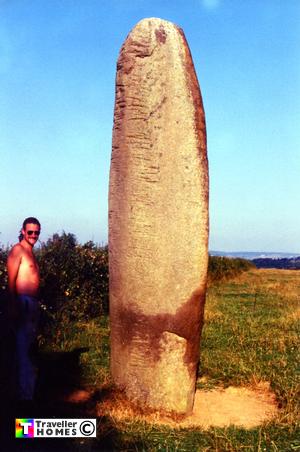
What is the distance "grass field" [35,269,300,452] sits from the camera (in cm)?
418

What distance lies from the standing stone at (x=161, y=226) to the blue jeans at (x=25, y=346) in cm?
87

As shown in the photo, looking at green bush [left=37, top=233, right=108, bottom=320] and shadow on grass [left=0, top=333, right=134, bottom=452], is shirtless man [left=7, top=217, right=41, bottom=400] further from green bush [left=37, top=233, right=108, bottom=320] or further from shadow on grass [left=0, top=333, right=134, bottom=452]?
green bush [left=37, top=233, right=108, bottom=320]

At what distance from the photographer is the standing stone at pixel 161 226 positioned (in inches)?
189

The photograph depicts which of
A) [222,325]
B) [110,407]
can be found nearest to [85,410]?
[110,407]

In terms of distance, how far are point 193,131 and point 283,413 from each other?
2843mm

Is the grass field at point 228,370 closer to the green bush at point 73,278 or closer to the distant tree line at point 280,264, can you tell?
the green bush at point 73,278

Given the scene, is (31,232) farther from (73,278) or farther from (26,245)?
(73,278)

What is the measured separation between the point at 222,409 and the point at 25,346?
2.13 m

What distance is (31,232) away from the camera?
4676 mm

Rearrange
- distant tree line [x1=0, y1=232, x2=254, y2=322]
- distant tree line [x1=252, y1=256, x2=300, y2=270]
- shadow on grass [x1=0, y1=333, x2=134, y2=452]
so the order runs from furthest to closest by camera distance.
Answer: distant tree line [x1=252, y1=256, x2=300, y2=270] → distant tree line [x1=0, y1=232, x2=254, y2=322] → shadow on grass [x1=0, y1=333, x2=134, y2=452]

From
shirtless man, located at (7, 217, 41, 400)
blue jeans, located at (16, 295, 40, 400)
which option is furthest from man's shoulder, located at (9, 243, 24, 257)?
blue jeans, located at (16, 295, 40, 400)

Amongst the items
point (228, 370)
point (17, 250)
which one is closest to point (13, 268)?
point (17, 250)

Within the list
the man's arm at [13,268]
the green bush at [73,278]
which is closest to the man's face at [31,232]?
the man's arm at [13,268]

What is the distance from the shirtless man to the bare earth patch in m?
0.78
